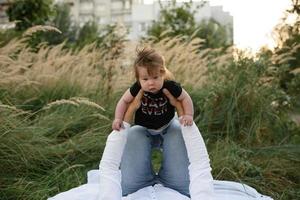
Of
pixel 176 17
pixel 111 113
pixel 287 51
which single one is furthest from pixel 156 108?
pixel 176 17

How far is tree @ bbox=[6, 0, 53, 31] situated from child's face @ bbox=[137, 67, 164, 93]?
606 cm

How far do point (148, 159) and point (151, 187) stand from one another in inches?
6.0

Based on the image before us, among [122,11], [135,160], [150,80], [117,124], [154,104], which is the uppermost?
[150,80]

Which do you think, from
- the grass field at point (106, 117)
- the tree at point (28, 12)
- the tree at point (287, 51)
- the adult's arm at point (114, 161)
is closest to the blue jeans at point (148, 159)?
the adult's arm at point (114, 161)

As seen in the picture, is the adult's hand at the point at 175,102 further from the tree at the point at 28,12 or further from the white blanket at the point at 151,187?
the tree at the point at 28,12

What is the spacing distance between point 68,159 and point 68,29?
19.2m

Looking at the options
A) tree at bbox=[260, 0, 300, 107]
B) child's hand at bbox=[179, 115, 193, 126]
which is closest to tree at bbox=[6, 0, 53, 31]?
tree at bbox=[260, 0, 300, 107]

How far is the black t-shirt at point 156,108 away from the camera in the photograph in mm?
2602

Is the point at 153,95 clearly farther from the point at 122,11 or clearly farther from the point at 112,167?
the point at 122,11

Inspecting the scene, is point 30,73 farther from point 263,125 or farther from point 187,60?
point 263,125

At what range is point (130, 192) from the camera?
9.29 ft

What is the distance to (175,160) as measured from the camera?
2.79m

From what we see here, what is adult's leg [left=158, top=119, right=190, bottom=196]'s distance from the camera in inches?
109

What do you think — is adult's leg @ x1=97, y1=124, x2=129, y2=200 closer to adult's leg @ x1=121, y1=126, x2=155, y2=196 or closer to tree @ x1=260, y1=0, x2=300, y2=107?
adult's leg @ x1=121, y1=126, x2=155, y2=196
